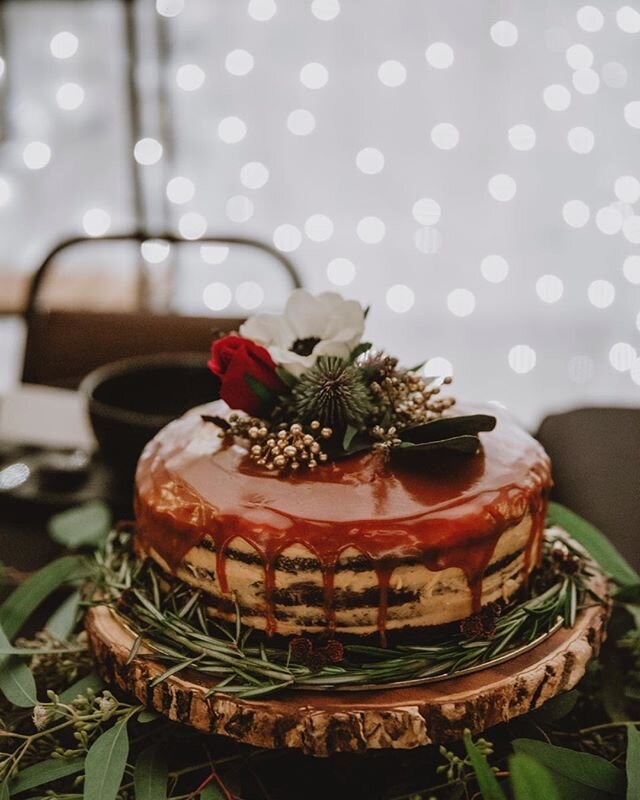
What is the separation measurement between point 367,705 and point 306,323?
40cm

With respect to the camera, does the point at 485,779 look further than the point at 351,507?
No

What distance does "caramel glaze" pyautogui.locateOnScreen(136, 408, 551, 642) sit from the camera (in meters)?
0.68

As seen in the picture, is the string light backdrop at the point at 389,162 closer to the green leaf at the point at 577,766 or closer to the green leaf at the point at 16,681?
the green leaf at the point at 16,681

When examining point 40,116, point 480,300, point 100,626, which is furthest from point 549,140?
point 100,626

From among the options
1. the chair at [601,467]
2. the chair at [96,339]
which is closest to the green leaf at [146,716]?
the chair at [601,467]

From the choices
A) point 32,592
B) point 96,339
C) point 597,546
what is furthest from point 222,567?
point 96,339

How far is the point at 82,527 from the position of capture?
1012mm

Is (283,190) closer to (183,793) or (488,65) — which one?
(488,65)

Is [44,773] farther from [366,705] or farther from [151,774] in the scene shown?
[366,705]

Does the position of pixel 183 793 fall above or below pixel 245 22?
below

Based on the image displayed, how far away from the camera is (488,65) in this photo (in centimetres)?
312

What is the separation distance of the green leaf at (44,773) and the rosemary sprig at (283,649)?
0.11 meters

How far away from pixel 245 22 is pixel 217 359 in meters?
2.78

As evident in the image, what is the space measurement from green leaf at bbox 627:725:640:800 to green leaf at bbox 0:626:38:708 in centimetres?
53
